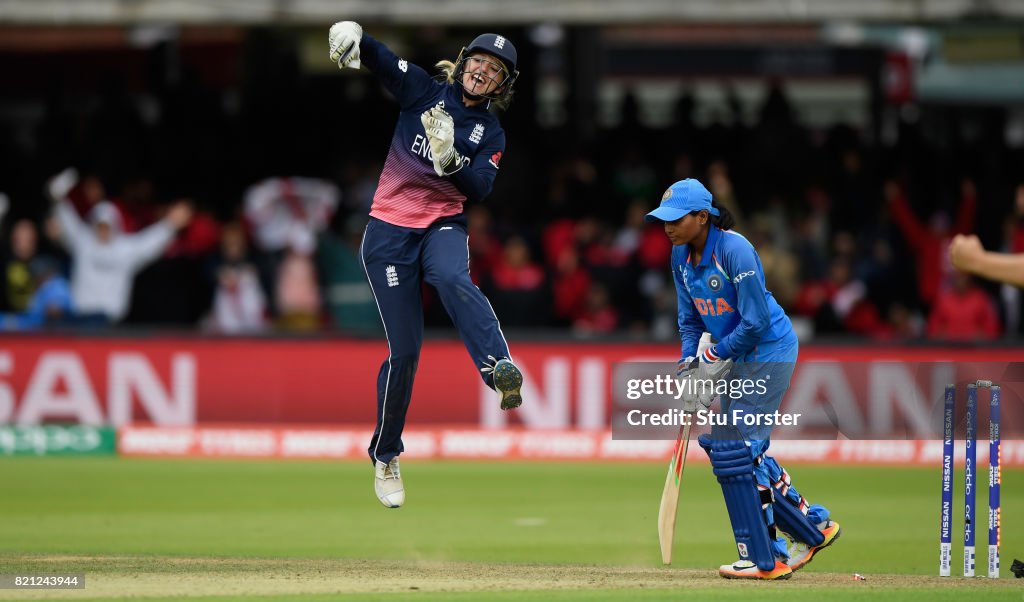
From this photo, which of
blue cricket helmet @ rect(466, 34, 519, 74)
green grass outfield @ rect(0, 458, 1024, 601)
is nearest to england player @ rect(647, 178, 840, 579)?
green grass outfield @ rect(0, 458, 1024, 601)

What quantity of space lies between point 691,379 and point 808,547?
1.17 meters

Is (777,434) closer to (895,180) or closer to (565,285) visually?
(565,285)

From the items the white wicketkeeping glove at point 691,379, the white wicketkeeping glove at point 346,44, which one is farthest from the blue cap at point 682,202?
the white wicketkeeping glove at point 346,44

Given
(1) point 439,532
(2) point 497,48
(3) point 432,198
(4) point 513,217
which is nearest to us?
(2) point 497,48

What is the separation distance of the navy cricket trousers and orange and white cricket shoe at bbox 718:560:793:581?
162cm

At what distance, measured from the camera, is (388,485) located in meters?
8.59

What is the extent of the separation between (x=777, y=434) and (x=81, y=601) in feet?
26.2

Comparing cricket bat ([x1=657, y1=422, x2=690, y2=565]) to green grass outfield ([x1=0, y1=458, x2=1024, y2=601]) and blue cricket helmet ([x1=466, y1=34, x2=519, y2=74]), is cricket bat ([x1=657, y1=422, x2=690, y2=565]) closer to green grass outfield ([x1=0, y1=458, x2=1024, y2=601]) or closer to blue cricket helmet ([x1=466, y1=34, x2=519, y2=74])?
green grass outfield ([x1=0, y1=458, x2=1024, y2=601])

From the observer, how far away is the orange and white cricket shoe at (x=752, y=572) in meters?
7.82

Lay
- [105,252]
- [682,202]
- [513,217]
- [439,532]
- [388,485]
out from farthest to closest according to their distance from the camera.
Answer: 1. [513,217]
2. [105,252]
3. [439,532]
4. [388,485]
5. [682,202]

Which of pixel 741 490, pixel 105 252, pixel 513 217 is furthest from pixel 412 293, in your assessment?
pixel 513 217

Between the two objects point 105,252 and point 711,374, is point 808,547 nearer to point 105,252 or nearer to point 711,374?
point 711,374

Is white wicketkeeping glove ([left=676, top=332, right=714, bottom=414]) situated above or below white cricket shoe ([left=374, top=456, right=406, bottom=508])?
above

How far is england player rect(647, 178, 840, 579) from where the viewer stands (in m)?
7.60
